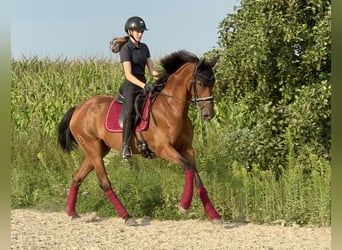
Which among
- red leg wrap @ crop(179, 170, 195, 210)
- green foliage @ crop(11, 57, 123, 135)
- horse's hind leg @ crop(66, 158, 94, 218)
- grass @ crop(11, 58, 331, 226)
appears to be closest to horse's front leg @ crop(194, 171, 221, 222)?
red leg wrap @ crop(179, 170, 195, 210)

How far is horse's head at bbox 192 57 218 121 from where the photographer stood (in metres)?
7.25

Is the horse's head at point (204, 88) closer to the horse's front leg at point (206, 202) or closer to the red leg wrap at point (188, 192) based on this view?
the red leg wrap at point (188, 192)

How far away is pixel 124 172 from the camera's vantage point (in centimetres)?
982

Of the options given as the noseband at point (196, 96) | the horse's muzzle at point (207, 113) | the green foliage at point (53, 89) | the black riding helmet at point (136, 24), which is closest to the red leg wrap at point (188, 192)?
the horse's muzzle at point (207, 113)

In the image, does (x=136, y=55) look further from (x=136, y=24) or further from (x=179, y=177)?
(x=179, y=177)

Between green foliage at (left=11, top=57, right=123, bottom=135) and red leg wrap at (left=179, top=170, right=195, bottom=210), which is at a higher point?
green foliage at (left=11, top=57, right=123, bottom=135)

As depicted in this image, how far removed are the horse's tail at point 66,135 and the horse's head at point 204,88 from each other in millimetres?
2651

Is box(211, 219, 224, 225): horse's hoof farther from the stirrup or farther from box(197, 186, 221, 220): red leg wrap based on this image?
the stirrup

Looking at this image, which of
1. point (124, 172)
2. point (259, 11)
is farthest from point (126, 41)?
point (124, 172)

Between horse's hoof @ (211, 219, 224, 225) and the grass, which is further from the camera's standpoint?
the grass

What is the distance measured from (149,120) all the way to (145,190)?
1.45m

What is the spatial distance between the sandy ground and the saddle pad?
1312 mm

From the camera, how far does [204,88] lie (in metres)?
7.38

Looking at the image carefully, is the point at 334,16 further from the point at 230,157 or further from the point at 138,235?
the point at 230,157
